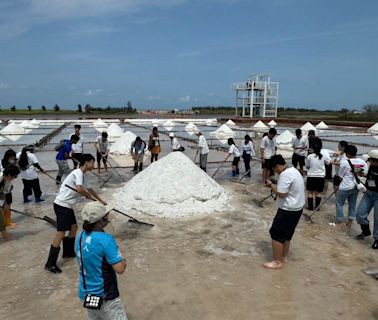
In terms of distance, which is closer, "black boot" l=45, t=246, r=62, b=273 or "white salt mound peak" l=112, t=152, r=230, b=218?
"black boot" l=45, t=246, r=62, b=273

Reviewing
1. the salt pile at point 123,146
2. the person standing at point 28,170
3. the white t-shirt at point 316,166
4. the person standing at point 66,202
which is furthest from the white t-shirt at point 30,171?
the salt pile at point 123,146

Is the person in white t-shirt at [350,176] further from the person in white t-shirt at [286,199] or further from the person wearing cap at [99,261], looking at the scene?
the person wearing cap at [99,261]

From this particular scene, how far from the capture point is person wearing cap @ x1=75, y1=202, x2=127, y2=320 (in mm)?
1912

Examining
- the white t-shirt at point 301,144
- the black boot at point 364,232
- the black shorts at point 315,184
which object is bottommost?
the black boot at point 364,232

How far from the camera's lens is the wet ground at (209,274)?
2.93 m

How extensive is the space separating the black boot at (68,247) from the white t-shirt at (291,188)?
229cm

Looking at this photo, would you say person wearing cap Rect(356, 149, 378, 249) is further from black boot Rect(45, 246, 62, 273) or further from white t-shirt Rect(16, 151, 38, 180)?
white t-shirt Rect(16, 151, 38, 180)

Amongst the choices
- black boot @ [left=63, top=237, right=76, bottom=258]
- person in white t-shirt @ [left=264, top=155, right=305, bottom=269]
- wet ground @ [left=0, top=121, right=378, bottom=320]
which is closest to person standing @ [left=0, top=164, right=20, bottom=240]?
wet ground @ [left=0, top=121, right=378, bottom=320]

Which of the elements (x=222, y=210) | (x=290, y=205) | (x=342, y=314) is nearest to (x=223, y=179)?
(x=222, y=210)

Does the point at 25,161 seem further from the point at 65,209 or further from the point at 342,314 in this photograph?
the point at 342,314

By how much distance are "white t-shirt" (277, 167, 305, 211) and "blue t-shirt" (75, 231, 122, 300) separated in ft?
6.38

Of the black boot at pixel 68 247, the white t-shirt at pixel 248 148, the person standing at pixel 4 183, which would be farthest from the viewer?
the white t-shirt at pixel 248 148

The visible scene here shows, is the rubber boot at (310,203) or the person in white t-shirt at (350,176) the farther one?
the rubber boot at (310,203)

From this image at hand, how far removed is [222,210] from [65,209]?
2735 millimetres
